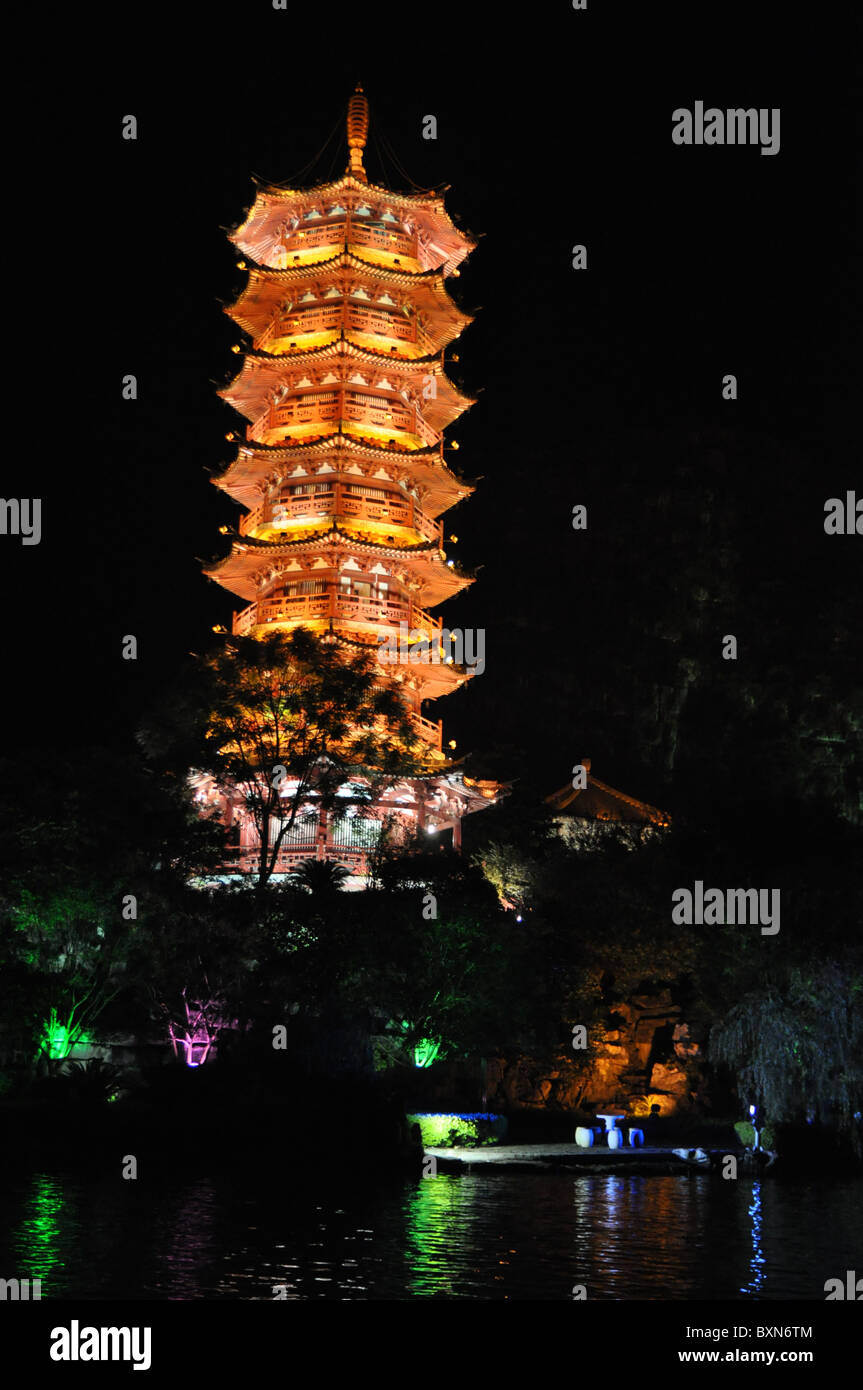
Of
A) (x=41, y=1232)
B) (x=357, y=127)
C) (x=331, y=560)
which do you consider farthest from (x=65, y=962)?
(x=357, y=127)

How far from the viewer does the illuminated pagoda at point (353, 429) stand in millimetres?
33125

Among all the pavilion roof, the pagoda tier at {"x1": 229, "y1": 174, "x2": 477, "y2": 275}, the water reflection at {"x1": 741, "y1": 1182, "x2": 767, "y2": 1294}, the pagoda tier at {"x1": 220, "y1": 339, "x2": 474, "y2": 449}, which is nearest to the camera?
the water reflection at {"x1": 741, "y1": 1182, "x2": 767, "y2": 1294}

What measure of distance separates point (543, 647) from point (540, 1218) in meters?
41.0

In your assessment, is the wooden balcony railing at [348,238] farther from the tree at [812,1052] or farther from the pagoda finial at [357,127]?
the tree at [812,1052]

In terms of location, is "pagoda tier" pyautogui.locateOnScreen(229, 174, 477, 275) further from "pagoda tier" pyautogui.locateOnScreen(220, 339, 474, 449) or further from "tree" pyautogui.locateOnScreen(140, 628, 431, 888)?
"tree" pyautogui.locateOnScreen(140, 628, 431, 888)

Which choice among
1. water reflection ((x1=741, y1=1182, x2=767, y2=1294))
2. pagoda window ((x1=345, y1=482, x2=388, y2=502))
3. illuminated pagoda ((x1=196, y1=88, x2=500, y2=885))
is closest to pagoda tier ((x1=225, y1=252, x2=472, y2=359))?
illuminated pagoda ((x1=196, y1=88, x2=500, y2=885))

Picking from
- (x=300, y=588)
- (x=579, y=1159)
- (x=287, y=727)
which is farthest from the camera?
(x=300, y=588)

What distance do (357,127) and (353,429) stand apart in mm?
10067

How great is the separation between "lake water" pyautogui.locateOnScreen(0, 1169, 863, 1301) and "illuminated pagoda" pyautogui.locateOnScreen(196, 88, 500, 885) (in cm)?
1467

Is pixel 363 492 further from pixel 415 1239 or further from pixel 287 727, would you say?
pixel 415 1239

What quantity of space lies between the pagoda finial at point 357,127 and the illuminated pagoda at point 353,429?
63 mm

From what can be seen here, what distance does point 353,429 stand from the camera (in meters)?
34.9

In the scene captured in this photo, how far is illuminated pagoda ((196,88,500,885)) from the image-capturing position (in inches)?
1304
